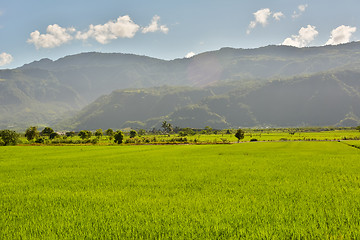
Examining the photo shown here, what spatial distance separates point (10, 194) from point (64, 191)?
3444 mm

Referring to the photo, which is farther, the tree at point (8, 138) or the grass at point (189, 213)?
the tree at point (8, 138)

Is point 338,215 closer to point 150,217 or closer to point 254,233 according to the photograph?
point 254,233

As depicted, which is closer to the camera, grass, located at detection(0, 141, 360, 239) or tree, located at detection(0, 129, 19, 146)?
grass, located at detection(0, 141, 360, 239)

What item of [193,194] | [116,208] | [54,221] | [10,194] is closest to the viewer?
[54,221]

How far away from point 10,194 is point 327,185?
21737 mm

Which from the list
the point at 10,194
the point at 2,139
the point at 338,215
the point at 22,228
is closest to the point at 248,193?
the point at 338,215

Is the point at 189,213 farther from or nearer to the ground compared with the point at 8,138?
farther from the ground

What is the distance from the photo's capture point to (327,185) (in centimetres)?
1644

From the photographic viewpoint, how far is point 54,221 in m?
9.96

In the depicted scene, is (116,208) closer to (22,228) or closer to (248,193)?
(22,228)

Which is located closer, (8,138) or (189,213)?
(189,213)

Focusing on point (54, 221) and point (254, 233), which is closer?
point (254, 233)

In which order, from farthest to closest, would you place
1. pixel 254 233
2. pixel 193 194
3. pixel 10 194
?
pixel 10 194 → pixel 193 194 → pixel 254 233

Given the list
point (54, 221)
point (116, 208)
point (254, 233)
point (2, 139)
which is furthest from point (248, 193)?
point (2, 139)
